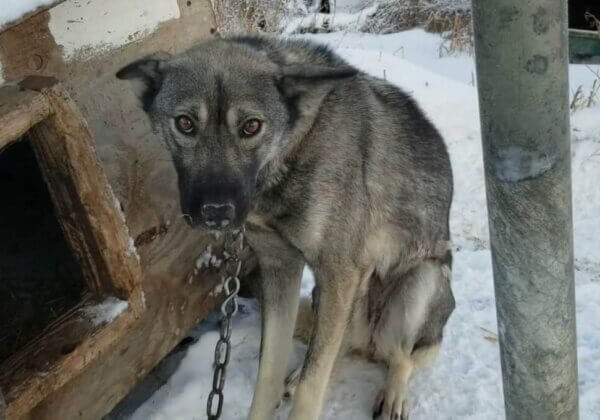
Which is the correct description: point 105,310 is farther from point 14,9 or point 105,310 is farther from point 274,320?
point 14,9

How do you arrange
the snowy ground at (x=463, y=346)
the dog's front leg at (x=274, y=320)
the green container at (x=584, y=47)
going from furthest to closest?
the green container at (x=584, y=47) → the snowy ground at (x=463, y=346) → the dog's front leg at (x=274, y=320)

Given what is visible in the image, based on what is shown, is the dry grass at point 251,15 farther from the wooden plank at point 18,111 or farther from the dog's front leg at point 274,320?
the wooden plank at point 18,111

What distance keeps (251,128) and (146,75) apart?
1.33 ft

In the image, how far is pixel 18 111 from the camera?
193 centimetres

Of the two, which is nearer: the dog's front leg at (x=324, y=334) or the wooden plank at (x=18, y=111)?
the wooden plank at (x=18, y=111)

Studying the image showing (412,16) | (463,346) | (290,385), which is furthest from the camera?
(412,16)

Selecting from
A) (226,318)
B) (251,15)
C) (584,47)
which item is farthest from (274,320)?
(584,47)

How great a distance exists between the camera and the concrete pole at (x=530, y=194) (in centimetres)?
133

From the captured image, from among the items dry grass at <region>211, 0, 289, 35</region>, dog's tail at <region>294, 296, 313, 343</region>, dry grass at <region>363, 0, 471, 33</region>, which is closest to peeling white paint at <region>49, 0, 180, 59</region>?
dog's tail at <region>294, 296, 313, 343</region>

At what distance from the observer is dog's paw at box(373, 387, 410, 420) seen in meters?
2.78

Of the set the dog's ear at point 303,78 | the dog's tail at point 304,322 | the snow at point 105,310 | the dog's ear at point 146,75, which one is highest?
the dog's ear at point 146,75

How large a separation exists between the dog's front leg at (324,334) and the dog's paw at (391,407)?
12.3 inches

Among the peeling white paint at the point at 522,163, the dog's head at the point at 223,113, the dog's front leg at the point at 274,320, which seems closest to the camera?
the peeling white paint at the point at 522,163

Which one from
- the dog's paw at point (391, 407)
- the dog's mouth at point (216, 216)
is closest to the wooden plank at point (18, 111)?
the dog's mouth at point (216, 216)
